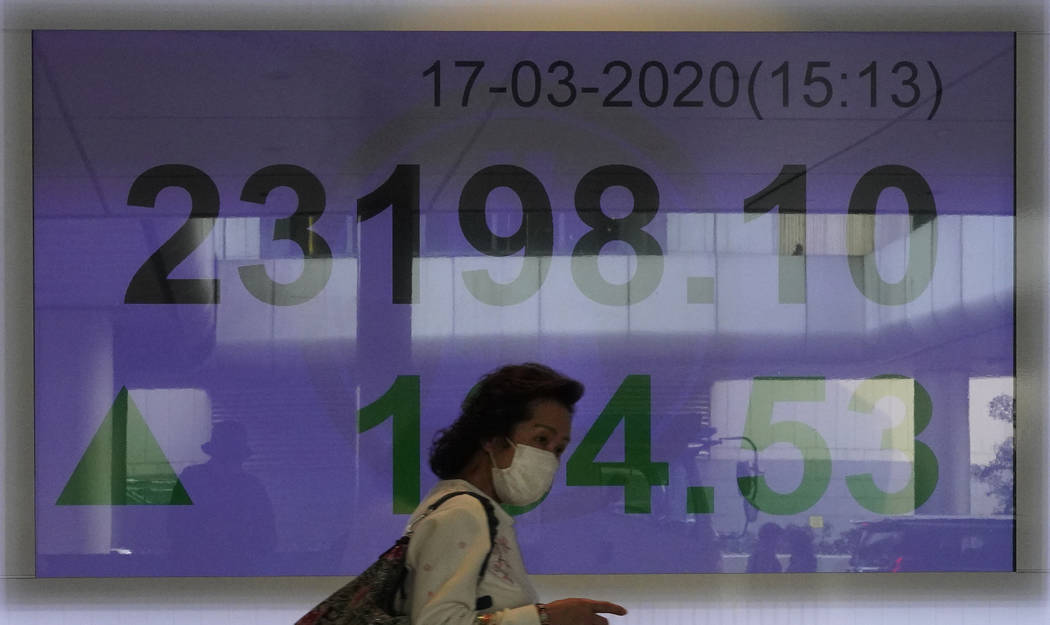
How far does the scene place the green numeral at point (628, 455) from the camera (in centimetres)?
516

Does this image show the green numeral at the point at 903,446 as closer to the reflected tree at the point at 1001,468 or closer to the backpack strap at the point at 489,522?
the reflected tree at the point at 1001,468

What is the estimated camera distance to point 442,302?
5188 mm

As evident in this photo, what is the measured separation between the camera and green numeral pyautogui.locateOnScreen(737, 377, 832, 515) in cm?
520

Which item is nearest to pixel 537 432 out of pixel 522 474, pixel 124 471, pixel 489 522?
pixel 522 474

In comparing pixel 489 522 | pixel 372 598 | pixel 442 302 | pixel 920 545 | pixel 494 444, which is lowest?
pixel 920 545

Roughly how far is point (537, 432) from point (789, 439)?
258cm

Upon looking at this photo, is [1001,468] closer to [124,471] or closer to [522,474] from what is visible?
[522,474]

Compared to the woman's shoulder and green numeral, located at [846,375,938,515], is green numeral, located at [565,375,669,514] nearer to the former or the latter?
green numeral, located at [846,375,938,515]

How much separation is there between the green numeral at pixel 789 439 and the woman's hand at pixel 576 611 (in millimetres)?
2570

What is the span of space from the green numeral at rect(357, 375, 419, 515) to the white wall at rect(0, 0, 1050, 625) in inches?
18.9

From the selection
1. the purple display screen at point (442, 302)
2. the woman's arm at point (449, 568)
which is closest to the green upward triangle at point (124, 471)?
the purple display screen at point (442, 302)

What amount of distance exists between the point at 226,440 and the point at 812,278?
2.45 m

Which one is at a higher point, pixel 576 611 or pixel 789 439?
pixel 789 439

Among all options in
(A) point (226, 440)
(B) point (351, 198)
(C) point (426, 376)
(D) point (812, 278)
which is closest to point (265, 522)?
(A) point (226, 440)
